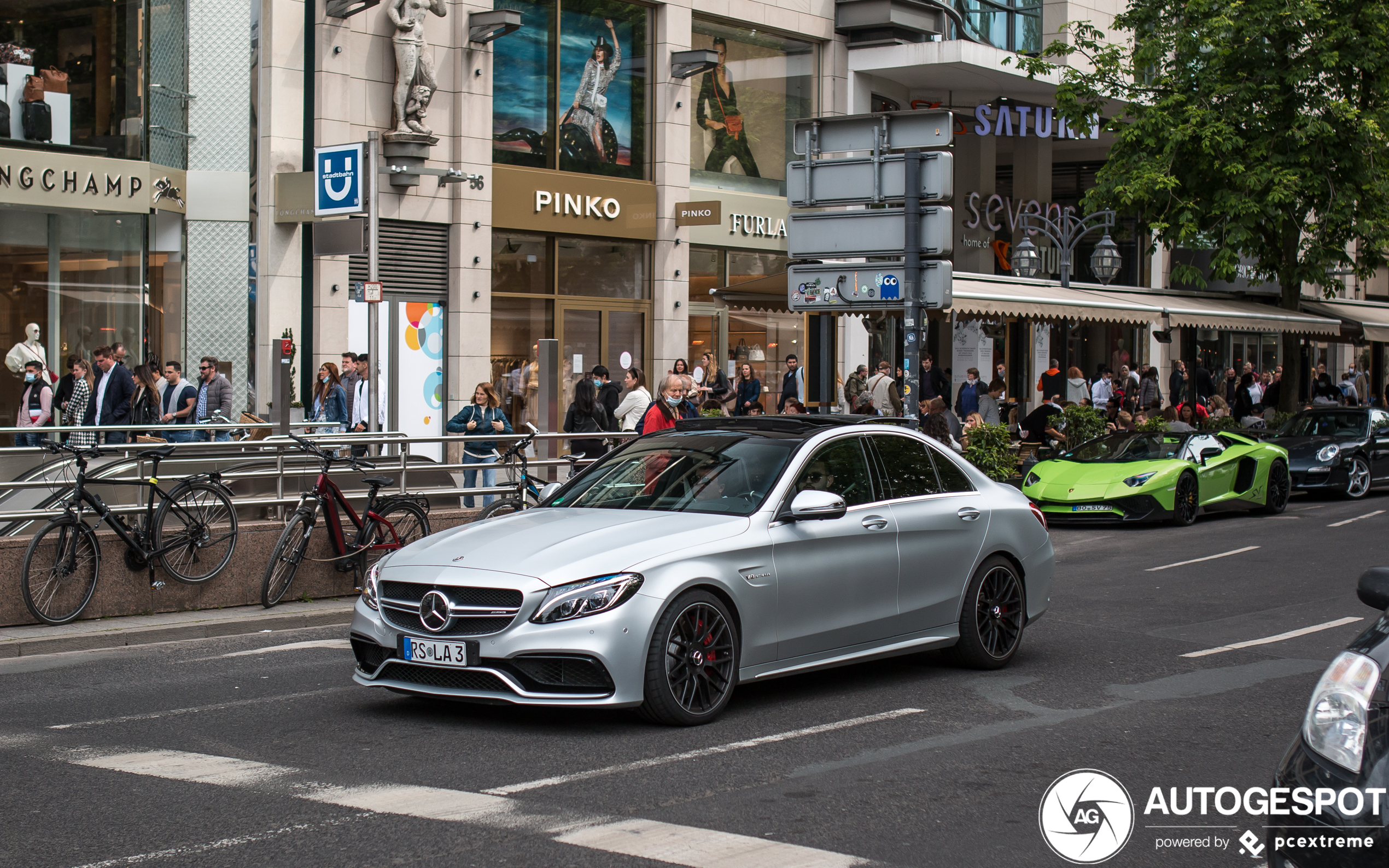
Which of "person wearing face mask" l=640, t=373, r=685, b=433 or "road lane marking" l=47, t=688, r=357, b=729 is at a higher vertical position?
"person wearing face mask" l=640, t=373, r=685, b=433

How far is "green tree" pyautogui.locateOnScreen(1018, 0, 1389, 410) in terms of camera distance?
25.0 metres

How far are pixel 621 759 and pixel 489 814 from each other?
3.33 feet

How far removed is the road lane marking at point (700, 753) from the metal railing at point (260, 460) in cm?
587

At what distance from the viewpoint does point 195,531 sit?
1111 cm

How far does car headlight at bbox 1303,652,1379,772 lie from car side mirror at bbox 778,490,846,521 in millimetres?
3821

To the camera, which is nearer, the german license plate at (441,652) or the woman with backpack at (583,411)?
the german license plate at (441,652)

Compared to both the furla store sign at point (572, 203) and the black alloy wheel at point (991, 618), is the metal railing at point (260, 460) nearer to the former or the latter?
the black alloy wheel at point (991, 618)

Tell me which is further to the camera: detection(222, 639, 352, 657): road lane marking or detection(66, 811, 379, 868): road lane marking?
detection(222, 639, 352, 657): road lane marking

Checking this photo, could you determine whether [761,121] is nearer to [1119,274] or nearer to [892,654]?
[1119,274]

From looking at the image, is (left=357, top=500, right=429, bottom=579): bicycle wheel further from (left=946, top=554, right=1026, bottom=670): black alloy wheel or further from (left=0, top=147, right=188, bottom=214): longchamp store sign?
(left=0, top=147, right=188, bottom=214): longchamp store sign

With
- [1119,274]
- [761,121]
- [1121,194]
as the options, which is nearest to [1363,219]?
[1121,194]

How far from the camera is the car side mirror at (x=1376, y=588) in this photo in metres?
3.98

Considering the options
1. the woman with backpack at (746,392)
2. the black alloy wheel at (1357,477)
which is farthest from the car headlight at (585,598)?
the black alloy wheel at (1357,477)

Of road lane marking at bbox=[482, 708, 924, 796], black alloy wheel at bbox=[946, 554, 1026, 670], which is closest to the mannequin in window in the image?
black alloy wheel at bbox=[946, 554, 1026, 670]
